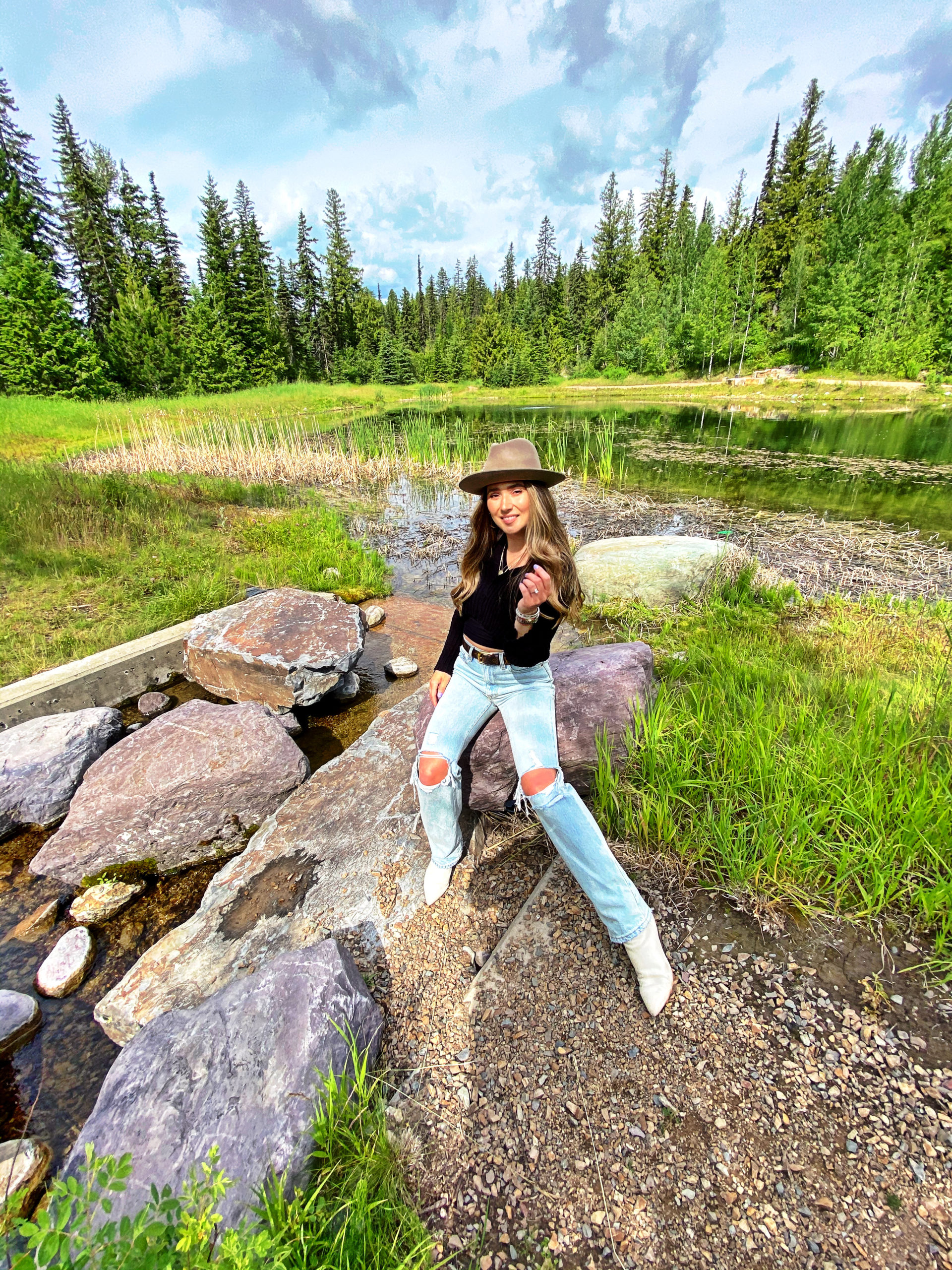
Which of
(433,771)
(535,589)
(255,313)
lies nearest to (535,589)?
(535,589)

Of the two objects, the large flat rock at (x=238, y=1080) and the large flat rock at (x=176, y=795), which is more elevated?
the large flat rock at (x=238, y=1080)

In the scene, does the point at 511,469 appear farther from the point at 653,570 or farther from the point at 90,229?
the point at 90,229

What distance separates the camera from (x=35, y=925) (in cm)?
285

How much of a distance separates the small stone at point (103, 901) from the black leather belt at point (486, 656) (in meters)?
2.52

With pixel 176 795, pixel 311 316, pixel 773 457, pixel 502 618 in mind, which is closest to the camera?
pixel 502 618

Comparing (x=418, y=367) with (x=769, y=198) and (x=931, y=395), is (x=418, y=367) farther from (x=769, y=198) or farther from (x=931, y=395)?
(x=931, y=395)

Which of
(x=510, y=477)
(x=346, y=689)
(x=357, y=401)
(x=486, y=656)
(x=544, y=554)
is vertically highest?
(x=357, y=401)

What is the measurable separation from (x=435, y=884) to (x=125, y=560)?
6.57m

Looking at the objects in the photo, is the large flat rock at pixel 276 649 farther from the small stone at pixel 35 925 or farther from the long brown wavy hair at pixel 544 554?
the long brown wavy hair at pixel 544 554

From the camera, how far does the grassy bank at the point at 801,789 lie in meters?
2.05

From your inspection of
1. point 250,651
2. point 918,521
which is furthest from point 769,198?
point 250,651

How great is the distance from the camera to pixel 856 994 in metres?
1.76

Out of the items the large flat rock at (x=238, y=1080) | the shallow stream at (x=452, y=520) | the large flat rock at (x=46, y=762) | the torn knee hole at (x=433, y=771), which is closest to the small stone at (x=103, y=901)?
the shallow stream at (x=452, y=520)

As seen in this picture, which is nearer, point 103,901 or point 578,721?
point 578,721
